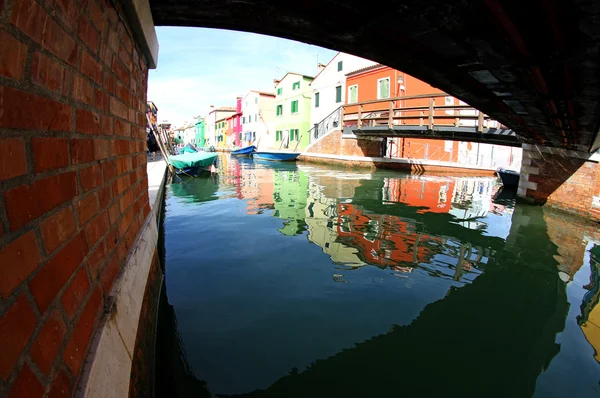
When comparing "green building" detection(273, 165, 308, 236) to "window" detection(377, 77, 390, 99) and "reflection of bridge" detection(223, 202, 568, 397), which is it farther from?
"window" detection(377, 77, 390, 99)

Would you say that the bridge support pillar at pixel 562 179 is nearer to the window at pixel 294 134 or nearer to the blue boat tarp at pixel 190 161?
the blue boat tarp at pixel 190 161

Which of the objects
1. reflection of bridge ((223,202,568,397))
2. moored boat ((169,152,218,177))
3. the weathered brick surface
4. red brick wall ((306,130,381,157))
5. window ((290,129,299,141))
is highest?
window ((290,129,299,141))

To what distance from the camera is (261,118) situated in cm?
3553

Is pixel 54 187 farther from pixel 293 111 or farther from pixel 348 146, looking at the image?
pixel 293 111

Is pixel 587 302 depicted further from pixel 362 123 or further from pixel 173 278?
pixel 362 123

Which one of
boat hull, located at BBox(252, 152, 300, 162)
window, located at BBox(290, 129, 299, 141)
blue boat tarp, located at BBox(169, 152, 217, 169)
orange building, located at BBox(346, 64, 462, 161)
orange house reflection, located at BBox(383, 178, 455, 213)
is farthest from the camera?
window, located at BBox(290, 129, 299, 141)

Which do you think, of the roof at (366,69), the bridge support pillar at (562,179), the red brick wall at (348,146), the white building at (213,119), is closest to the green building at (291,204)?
the bridge support pillar at (562,179)

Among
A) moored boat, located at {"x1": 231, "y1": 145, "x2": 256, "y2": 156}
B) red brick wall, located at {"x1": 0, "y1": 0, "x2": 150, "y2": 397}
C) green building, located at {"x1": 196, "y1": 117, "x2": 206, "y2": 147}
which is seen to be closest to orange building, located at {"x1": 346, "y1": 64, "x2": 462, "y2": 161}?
moored boat, located at {"x1": 231, "y1": 145, "x2": 256, "y2": 156}

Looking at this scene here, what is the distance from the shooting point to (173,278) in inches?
149

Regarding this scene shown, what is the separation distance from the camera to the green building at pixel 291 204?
6012mm

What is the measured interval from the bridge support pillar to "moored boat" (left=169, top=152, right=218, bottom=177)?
480 inches

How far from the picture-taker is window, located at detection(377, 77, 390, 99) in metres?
18.9

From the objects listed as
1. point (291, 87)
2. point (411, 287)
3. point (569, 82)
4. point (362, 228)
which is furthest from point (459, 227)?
point (291, 87)

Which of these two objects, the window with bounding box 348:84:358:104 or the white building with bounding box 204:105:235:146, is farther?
the white building with bounding box 204:105:235:146
